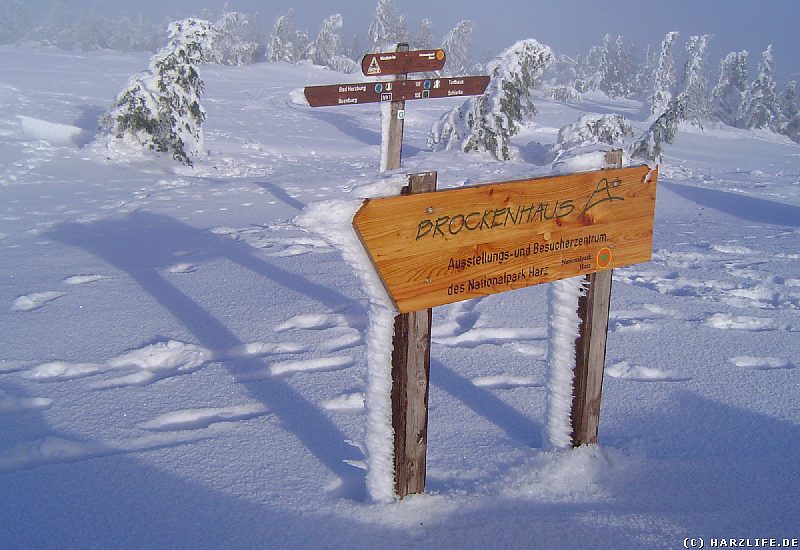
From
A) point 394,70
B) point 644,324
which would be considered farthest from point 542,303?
point 394,70

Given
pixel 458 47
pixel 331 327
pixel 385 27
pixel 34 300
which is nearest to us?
pixel 331 327

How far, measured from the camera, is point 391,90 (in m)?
7.26

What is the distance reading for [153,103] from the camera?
42.9 ft

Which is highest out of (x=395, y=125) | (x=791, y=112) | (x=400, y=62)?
(x=791, y=112)

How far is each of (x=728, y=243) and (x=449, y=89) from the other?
3846 mm

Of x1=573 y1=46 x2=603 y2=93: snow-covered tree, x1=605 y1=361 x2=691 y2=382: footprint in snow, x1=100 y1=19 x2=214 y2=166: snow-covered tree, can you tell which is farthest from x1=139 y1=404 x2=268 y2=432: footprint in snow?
x1=573 y1=46 x2=603 y2=93: snow-covered tree

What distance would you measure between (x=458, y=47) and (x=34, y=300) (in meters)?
63.8

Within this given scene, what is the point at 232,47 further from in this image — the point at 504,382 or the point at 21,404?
the point at 504,382

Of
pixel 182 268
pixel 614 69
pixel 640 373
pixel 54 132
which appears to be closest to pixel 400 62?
pixel 182 268

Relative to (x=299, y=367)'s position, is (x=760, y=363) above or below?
above

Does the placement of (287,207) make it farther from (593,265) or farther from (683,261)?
(593,265)

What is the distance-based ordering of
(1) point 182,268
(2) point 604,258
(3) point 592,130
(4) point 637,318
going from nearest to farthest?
1. (2) point 604,258
2. (4) point 637,318
3. (1) point 182,268
4. (3) point 592,130

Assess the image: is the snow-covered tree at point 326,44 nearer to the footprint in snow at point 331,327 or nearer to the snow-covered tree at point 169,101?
the snow-covered tree at point 169,101

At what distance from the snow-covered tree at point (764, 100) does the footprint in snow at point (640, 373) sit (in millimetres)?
48649
